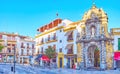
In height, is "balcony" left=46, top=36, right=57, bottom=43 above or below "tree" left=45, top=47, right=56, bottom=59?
above

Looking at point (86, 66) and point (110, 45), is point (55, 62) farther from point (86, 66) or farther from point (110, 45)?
point (110, 45)

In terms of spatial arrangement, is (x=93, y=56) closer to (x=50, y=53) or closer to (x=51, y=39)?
(x=50, y=53)

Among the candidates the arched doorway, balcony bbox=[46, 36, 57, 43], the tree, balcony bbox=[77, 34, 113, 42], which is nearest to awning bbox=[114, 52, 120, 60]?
balcony bbox=[77, 34, 113, 42]

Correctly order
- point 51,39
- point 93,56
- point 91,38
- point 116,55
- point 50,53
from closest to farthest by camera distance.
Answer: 1. point 116,55
2. point 91,38
3. point 93,56
4. point 50,53
5. point 51,39

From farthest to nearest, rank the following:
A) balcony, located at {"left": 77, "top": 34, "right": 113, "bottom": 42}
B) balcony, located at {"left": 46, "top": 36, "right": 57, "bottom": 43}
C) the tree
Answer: balcony, located at {"left": 46, "top": 36, "right": 57, "bottom": 43}
the tree
balcony, located at {"left": 77, "top": 34, "right": 113, "bottom": 42}

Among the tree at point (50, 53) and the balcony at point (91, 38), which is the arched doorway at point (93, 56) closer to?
the balcony at point (91, 38)

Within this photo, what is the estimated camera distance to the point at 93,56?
37.7 metres

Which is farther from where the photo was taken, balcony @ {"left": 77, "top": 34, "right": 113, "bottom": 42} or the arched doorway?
the arched doorway

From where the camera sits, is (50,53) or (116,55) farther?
(50,53)

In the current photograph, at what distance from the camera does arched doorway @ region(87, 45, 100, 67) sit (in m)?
37.7

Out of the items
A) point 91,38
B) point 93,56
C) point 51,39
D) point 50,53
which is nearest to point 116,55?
point 93,56

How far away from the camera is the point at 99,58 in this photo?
37406mm

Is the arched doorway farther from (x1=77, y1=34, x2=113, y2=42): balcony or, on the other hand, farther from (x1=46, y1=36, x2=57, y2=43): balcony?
(x1=46, y1=36, x2=57, y2=43): balcony

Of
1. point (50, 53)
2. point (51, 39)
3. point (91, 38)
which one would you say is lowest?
point (50, 53)
